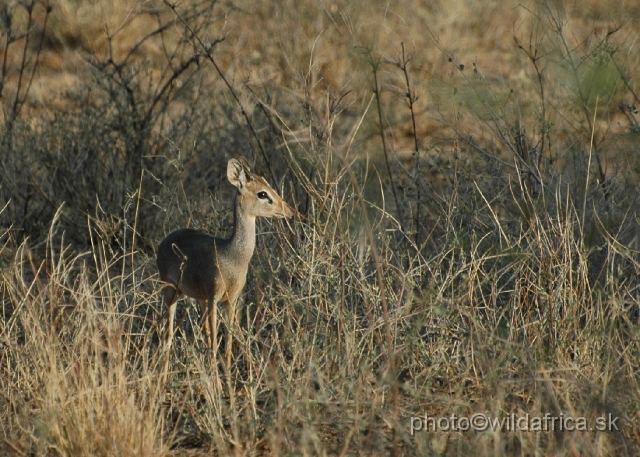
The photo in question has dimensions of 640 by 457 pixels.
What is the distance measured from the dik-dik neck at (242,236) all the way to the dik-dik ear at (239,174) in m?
0.12

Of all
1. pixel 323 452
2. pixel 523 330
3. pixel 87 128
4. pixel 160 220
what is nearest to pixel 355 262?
pixel 523 330

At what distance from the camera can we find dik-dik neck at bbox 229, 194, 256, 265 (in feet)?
15.5

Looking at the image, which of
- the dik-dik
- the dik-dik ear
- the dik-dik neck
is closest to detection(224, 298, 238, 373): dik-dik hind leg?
the dik-dik

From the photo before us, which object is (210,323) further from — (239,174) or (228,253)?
(239,174)

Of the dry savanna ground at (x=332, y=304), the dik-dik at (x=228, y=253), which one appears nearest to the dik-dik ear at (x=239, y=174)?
the dik-dik at (x=228, y=253)

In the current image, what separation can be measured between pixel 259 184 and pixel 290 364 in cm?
104

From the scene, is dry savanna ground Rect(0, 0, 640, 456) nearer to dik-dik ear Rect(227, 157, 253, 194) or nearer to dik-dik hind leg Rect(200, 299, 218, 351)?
dik-dik hind leg Rect(200, 299, 218, 351)

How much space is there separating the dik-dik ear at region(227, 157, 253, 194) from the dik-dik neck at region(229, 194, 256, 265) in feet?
0.38

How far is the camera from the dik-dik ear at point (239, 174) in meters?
4.77

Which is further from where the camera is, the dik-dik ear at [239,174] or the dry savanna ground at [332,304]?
the dik-dik ear at [239,174]

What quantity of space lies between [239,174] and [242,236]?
1.04 ft

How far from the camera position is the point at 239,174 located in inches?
189

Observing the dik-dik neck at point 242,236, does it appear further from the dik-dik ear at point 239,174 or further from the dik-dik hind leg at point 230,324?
the dik-dik hind leg at point 230,324

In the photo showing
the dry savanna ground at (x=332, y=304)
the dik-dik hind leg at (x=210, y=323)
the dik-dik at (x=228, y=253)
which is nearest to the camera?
the dry savanna ground at (x=332, y=304)
